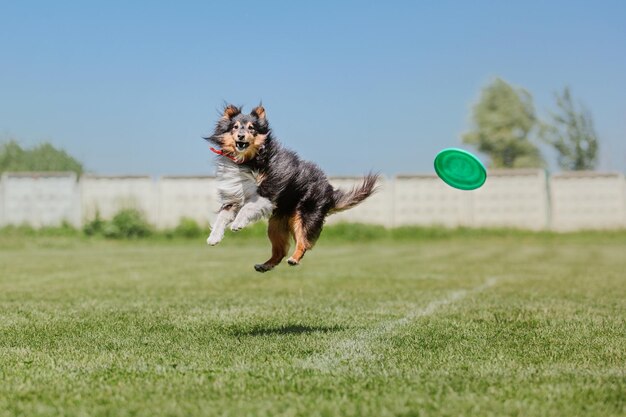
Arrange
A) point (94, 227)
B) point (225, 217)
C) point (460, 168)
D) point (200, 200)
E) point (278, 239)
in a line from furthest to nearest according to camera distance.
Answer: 1. point (200, 200)
2. point (94, 227)
3. point (460, 168)
4. point (278, 239)
5. point (225, 217)

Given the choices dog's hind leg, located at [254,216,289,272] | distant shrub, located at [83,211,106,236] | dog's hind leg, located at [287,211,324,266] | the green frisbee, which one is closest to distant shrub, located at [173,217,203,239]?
distant shrub, located at [83,211,106,236]

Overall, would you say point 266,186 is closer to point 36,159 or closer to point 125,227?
point 125,227

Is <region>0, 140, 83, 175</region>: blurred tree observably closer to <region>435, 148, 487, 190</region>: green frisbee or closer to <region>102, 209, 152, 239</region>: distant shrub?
<region>102, 209, 152, 239</region>: distant shrub

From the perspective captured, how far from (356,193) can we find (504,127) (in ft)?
168

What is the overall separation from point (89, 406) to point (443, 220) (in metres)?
32.1

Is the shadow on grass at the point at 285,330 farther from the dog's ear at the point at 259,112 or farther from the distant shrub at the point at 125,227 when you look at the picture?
the distant shrub at the point at 125,227

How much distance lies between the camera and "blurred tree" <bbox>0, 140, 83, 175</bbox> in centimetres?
3575

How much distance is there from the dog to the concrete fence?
2769 cm

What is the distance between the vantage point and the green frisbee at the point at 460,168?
8.85 meters

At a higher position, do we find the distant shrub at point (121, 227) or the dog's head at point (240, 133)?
the dog's head at point (240, 133)

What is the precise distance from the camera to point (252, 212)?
705 cm

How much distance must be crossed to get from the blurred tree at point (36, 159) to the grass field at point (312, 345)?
20.6 m

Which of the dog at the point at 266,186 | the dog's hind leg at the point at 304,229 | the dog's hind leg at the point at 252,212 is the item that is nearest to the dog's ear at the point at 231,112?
the dog at the point at 266,186

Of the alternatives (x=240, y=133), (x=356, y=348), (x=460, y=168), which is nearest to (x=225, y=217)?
(x=240, y=133)
